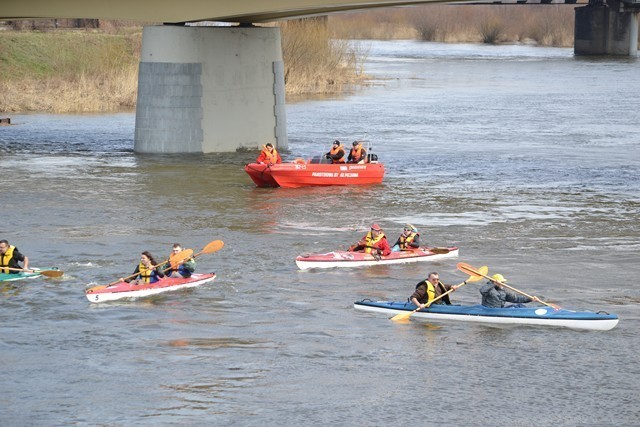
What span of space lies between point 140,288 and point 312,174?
13.9m

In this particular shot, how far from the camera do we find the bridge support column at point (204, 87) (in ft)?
136

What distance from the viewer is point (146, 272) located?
2372cm

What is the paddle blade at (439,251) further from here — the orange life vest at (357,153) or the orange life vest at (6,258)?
the orange life vest at (357,153)

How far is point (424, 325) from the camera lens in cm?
2214

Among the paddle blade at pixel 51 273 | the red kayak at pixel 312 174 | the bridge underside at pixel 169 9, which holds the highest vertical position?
the bridge underside at pixel 169 9

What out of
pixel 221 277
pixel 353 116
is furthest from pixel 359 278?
pixel 353 116

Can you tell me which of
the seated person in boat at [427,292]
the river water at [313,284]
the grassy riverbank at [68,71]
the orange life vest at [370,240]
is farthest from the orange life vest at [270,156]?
the grassy riverbank at [68,71]

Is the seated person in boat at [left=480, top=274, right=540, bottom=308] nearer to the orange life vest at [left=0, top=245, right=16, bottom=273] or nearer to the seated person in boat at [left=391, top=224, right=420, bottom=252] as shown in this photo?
the seated person in boat at [left=391, top=224, right=420, bottom=252]

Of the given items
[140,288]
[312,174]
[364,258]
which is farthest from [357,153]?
[140,288]

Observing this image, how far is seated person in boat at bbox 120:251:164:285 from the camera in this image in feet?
77.7

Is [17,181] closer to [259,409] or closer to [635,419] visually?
[259,409]

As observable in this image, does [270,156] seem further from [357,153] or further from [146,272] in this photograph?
[146,272]

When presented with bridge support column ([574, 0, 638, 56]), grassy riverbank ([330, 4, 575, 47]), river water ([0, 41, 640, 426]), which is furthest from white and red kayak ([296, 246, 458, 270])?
grassy riverbank ([330, 4, 575, 47])

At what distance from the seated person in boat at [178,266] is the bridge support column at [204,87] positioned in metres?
17.9
